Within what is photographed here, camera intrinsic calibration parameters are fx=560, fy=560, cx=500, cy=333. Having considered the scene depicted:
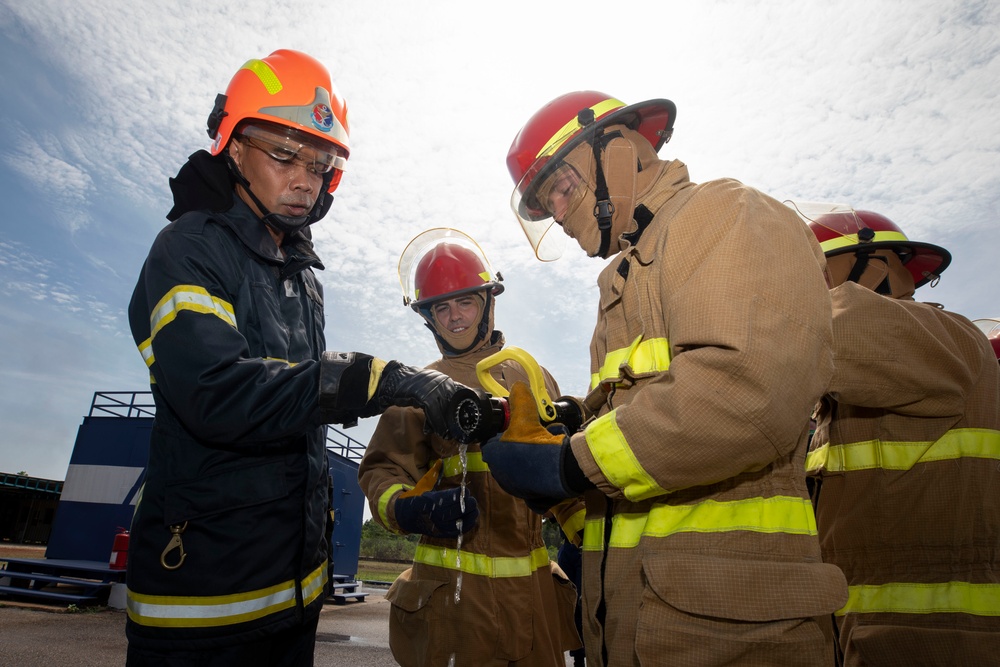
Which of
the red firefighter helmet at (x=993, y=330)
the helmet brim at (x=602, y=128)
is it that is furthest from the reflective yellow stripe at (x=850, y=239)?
the red firefighter helmet at (x=993, y=330)

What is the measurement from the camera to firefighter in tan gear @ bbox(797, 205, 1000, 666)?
2314 mm

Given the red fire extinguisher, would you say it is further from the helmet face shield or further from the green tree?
the green tree

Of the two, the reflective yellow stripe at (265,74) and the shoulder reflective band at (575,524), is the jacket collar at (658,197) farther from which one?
the reflective yellow stripe at (265,74)

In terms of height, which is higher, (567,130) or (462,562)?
(567,130)

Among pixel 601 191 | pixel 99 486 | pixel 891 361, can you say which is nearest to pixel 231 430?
pixel 601 191

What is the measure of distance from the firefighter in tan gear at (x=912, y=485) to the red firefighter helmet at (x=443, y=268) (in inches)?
92.6

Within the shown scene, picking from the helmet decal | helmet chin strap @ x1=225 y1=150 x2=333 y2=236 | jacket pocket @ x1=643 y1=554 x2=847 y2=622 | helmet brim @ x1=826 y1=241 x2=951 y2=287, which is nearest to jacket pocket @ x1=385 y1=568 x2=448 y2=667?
jacket pocket @ x1=643 y1=554 x2=847 y2=622

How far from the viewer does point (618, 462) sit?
5.14 feet

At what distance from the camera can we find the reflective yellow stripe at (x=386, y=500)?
327 centimetres

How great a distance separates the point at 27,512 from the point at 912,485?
124 ft

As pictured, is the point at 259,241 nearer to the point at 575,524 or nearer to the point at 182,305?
the point at 182,305

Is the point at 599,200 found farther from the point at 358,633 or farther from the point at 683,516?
the point at 358,633

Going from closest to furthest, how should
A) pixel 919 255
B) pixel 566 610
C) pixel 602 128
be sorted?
1. pixel 602 128
2. pixel 566 610
3. pixel 919 255

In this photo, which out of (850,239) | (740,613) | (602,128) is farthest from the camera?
(850,239)
